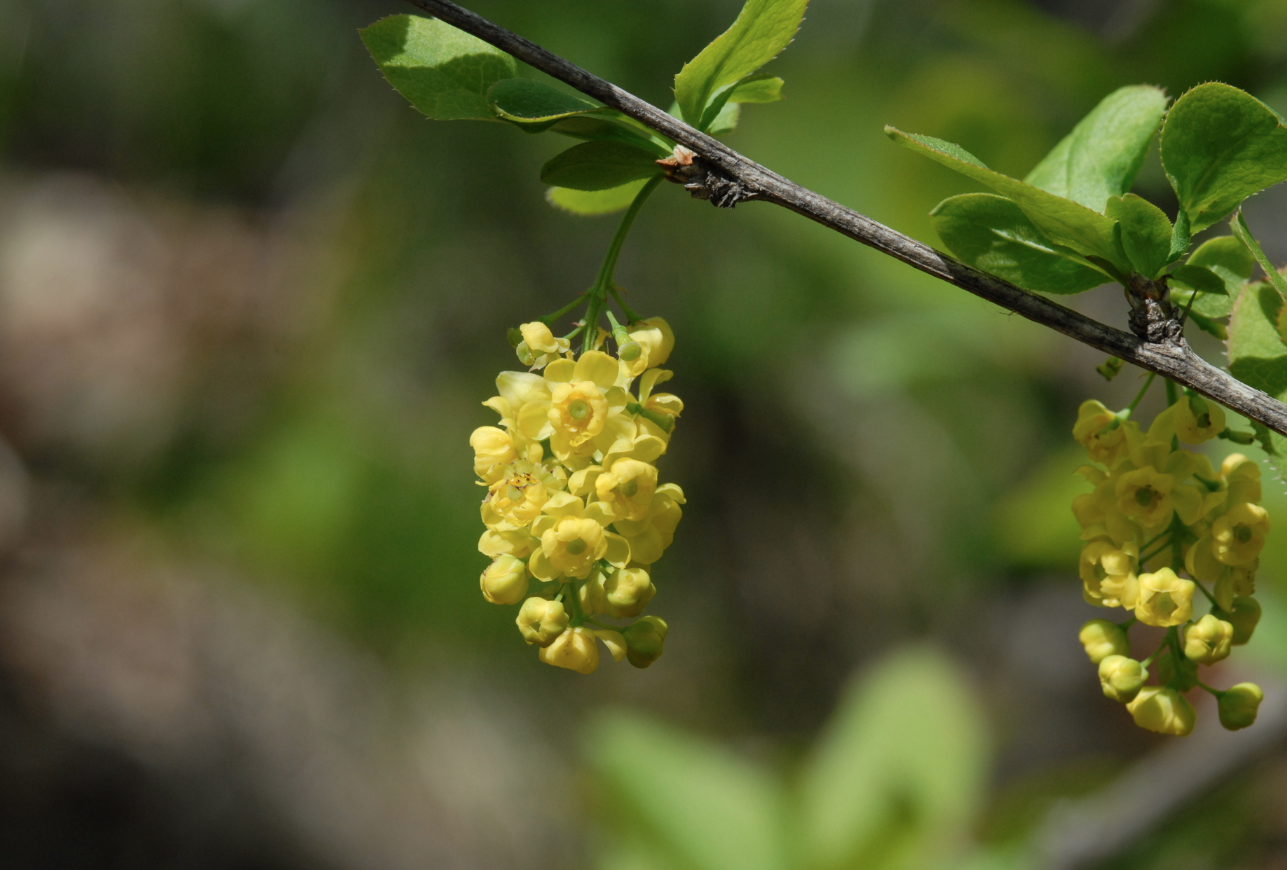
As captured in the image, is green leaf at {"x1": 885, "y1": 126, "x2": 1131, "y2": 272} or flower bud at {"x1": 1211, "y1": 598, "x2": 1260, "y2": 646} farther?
flower bud at {"x1": 1211, "y1": 598, "x2": 1260, "y2": 646}

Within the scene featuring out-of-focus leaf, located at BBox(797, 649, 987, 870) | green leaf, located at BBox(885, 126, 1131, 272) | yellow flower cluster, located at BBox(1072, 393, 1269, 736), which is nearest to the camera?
green leaf, located at BBox(885, 126, 1131, 272)

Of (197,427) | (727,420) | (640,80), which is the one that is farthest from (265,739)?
(640,80)

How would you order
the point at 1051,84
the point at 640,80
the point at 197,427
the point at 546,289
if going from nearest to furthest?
the point at 1051,84, the point at 640,80, the point at 546,289, the point at 197,427

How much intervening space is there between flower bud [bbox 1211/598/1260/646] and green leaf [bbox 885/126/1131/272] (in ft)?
0.77

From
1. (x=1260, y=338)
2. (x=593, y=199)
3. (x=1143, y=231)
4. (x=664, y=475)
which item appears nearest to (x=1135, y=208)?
(x=1143, y=231)

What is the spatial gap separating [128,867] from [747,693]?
201 cm

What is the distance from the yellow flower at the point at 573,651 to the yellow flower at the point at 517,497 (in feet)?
0.24

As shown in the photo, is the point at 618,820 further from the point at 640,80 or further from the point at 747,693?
the point at 640,80

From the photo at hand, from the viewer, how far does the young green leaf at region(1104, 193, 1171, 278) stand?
46 cm

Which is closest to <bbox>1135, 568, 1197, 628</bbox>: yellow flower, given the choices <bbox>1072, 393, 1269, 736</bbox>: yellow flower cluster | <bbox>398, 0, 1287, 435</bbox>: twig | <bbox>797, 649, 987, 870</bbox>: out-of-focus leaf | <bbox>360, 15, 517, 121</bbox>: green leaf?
<bbox>1072, 393, 1269, 736</bbox>: yellow flower cluster

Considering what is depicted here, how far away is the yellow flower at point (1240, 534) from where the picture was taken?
525mm

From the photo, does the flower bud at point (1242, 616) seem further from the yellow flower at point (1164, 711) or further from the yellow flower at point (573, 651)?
the yellow flower at point (573, 651)

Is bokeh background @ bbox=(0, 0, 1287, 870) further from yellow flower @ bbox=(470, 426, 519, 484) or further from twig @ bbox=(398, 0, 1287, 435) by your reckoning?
yellow flower @ bbox=(470, 426, 519, 484)

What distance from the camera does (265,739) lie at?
10.3ft
